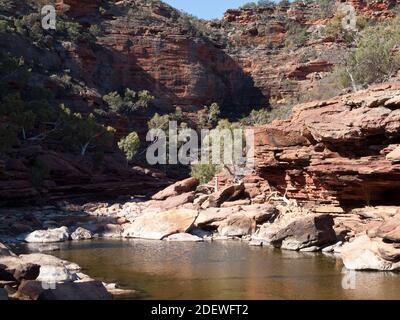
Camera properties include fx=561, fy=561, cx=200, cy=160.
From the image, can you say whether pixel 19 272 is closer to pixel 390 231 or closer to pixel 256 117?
pixel 390 231

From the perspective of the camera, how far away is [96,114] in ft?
175

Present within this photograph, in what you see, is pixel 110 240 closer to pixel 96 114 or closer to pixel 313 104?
pixel 313 104

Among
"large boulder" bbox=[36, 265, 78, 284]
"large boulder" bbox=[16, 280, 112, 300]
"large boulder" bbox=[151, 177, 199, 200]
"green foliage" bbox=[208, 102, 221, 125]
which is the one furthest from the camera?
"green foliage" bbox=[208, 102, 221, 125]

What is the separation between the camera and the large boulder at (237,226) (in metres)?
25.7

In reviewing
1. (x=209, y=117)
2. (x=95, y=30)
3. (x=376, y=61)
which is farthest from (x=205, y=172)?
(x=95, y=30)

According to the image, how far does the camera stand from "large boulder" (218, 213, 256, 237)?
2569 centimetres

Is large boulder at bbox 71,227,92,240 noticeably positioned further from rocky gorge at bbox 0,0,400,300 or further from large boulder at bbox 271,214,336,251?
large boulder at bbox 271,214,336,251

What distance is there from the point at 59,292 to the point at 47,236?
14561mm

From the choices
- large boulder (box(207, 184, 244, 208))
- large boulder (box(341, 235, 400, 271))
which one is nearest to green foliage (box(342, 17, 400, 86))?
large boulder (box(207, 184, 244, 208))

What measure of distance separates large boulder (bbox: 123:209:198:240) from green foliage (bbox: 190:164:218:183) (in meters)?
14.2

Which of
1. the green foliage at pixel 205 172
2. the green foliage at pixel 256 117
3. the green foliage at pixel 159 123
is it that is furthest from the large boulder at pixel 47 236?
the green foliage at pixel 256 117

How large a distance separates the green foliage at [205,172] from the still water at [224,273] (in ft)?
59.4

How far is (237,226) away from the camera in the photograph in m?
25.9

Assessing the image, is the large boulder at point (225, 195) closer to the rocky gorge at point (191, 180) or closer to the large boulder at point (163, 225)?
the rocky gorge at point (191, 180)
